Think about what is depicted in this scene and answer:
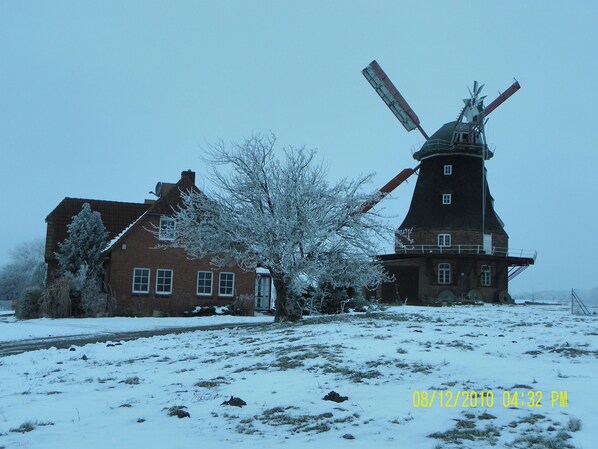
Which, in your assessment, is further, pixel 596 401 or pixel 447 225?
pixel 447 225

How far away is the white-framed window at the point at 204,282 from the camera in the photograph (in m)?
31.5

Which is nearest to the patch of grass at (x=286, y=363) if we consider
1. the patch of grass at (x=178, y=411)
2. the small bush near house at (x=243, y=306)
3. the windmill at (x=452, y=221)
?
the patch of grass at (x=178, y=411)

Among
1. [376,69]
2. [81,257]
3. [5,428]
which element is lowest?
[5,428]

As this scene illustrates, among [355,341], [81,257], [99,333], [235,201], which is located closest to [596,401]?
[355,341]

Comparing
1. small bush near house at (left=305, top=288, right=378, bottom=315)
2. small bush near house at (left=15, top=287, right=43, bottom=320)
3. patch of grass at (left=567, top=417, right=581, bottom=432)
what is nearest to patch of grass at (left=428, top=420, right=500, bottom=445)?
patch of grass at (left=567, top=417, right=581, bottom=432)

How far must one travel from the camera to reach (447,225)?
49.0 meters

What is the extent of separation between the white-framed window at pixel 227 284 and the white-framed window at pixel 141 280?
155 inches

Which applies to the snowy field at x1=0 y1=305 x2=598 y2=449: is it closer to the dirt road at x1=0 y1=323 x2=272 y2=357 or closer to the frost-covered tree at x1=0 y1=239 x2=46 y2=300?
the dirt road at x1=0 y1=323 x2=272 y2=357

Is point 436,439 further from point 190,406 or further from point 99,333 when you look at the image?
point 99,333

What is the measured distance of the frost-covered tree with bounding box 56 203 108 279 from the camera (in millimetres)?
29203

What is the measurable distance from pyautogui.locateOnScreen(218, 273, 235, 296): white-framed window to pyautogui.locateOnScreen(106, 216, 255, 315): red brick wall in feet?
0.62

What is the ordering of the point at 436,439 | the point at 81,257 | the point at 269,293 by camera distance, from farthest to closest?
the point at 269,293 → the point at 81,257 → the point at 436,439

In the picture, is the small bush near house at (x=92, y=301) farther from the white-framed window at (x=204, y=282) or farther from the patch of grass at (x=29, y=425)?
the patch of grass at (x=29, y=425)

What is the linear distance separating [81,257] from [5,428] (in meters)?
24.4
